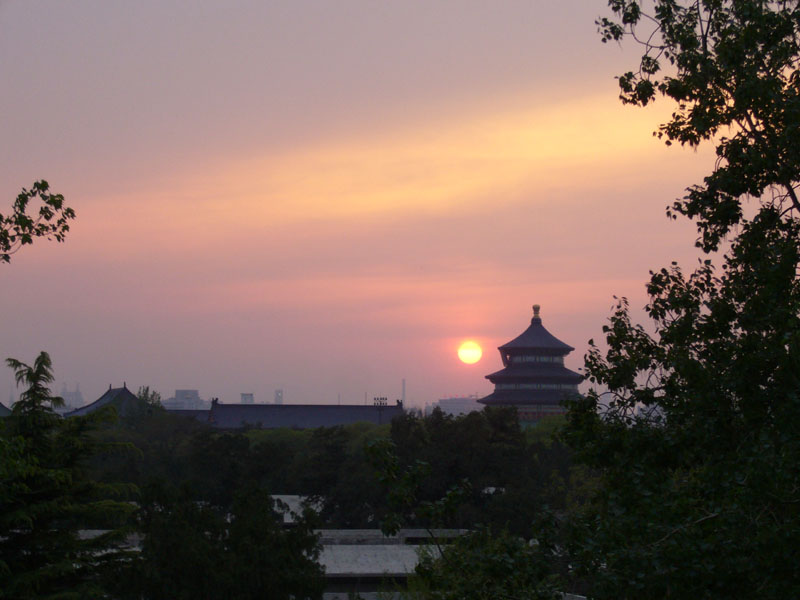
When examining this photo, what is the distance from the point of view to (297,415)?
81625 mm

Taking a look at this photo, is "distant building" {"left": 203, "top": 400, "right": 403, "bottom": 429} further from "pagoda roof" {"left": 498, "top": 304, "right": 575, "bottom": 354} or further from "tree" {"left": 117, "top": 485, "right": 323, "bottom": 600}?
"tree" {"left": 117, "top": 485, "right": 323, "bottom": 600}

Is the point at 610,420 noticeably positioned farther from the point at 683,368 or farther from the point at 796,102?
the point at 796,102

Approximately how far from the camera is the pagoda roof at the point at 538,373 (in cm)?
7375

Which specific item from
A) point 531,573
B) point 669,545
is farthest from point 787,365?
point 531,573

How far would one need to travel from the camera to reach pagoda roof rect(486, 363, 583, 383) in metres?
73.8

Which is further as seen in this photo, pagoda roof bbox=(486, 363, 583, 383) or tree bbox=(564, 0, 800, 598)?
pagoda roof bbox=(486, 363, 583, 383)

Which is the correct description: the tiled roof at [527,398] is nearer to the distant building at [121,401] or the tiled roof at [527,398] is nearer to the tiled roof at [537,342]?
the tiled roof at [537,342]

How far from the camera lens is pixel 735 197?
9.26 meters

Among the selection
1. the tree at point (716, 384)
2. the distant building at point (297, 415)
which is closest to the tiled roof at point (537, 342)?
the distant building at point (297, 415)

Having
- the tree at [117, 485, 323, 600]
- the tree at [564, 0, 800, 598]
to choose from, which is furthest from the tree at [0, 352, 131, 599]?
the tree at [564, 0, 800, 598]

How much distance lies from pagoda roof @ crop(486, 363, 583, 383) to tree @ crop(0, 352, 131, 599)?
58.9m

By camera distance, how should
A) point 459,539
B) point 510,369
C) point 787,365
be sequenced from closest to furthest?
point 787,365 < point 459,539 < point 510,369

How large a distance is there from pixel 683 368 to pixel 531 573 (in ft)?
8.01

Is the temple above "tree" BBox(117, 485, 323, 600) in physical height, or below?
above
